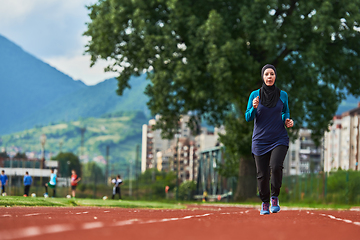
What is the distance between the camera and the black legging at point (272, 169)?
29.9ft

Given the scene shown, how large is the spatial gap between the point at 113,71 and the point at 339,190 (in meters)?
13.8

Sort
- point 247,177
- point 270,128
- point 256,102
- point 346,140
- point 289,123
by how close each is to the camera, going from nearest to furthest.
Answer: point 256,102, point 289,123, point 270,128, point 247,177, point 346,140

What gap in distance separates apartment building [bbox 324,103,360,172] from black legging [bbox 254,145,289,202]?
371 ft

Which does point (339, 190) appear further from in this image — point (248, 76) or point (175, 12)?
point (175, 12)

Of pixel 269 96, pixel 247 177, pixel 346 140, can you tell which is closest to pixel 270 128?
pixel 269 96

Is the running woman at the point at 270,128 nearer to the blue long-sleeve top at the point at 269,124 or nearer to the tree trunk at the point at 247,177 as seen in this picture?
the blue long-sleeve top at the point at 269,124

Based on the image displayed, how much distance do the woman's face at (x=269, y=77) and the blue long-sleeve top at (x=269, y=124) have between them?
12.7 inches

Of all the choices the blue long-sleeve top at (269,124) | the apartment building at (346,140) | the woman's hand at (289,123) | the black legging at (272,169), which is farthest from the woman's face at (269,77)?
the apartment building at (346,140)

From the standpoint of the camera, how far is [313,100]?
98.0ft

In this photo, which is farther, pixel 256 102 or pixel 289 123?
pixel 289 123

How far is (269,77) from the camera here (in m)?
9.16

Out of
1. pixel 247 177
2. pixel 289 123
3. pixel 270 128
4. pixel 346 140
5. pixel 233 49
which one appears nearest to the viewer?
pixel 289 123

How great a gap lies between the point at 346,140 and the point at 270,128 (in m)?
128

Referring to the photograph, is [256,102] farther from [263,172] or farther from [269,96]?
[263,172]
